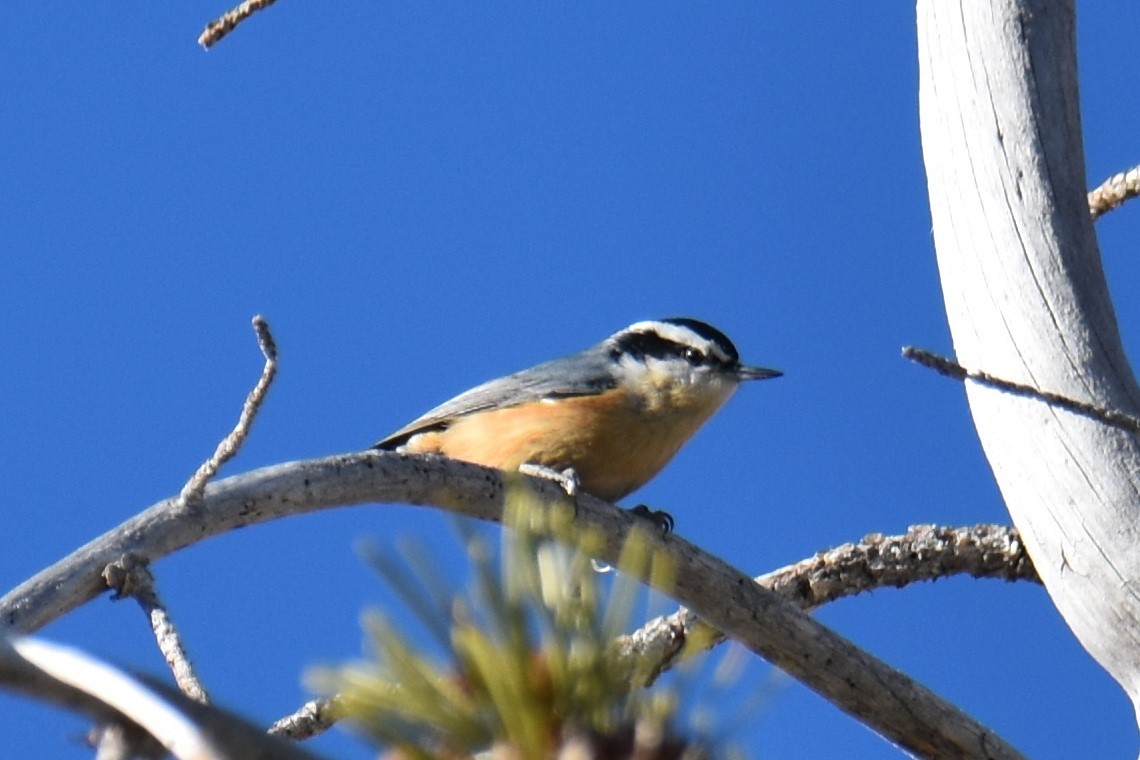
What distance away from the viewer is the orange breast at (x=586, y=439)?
4605mm

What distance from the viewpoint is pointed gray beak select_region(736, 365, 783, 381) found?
516 cm

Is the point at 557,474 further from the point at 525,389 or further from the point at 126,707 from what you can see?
the point at 126,707

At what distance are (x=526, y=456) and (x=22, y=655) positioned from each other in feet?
11.8

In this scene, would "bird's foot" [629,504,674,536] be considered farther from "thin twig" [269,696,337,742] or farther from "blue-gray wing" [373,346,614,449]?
"thin twig" [269,696,337,742]

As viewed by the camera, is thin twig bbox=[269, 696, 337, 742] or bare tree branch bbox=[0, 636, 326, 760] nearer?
bare tree branch bbox=[0, 636, 326, 760]

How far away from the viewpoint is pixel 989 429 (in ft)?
7.64

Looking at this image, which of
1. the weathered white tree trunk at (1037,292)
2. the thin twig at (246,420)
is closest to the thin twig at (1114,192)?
the weathered white tree trunk at (1037,292)

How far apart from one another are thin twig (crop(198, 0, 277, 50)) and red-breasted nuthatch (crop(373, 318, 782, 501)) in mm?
1771

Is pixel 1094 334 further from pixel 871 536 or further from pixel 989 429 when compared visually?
pixel 871 536

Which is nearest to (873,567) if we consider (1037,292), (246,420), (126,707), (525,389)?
(1037,292)

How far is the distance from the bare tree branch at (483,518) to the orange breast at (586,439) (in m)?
1.40

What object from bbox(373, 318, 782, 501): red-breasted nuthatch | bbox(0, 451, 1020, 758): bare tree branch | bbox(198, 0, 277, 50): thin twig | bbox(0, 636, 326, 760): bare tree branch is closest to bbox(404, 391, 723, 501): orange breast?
bbox(373, 318, 782, 501): red-breasted nuthatch

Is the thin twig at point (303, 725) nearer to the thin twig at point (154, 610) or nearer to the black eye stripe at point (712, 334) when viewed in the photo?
the thin twig at point (154, 610)

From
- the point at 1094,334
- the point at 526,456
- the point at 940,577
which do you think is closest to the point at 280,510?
the point at 1094,334
